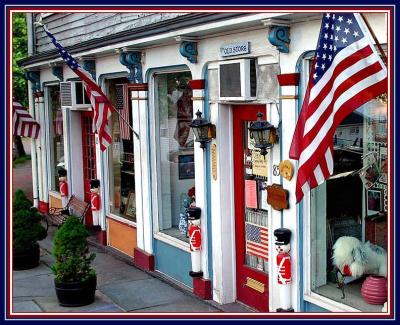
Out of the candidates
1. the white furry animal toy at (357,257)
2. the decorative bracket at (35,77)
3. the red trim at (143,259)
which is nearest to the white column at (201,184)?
the red trim at (143,259)

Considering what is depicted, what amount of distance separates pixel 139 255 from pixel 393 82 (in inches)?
234

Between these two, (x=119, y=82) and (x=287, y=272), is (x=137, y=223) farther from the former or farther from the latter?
(x=287, y=272)

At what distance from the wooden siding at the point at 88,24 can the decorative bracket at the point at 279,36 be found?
246 centimetres

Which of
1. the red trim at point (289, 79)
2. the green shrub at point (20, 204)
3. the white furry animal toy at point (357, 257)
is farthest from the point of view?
the green shrub at point (20, 204)

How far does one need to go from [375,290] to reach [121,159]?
6119 millimetres

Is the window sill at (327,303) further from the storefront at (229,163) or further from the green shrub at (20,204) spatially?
the green shrub at (20,204)

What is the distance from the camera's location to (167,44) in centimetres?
920

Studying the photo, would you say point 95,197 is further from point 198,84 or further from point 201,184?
point 198,84

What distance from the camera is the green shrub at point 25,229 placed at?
34.3ft

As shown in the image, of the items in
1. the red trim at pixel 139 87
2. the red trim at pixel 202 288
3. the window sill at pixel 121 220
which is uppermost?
the red trim at pixel 139 87

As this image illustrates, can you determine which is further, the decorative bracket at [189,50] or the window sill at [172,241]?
the window sill at [172,241]

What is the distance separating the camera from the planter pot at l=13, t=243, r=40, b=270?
35.2 ft

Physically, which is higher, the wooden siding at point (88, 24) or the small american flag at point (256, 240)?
the wooden siding at point (88, 24)

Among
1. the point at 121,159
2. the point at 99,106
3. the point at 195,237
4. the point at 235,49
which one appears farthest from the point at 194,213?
the point at 121,159
